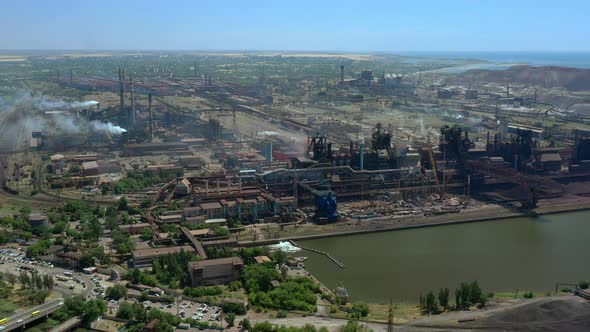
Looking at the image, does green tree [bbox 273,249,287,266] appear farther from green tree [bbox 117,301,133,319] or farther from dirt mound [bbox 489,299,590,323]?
dirt mound [bbox 489,299,590,323]

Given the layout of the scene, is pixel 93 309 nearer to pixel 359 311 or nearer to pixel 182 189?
pixel 359 311

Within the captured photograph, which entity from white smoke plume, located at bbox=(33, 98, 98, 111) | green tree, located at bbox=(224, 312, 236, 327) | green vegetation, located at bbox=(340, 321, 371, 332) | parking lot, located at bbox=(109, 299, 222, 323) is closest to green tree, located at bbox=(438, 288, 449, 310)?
green vegetation, located at bbox=(340, 321, 371, 332)

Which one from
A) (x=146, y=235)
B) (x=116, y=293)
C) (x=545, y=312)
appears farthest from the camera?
(x=146, y=235)

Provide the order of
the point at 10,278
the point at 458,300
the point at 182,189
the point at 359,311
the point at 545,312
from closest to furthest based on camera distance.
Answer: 1. the point at 545,312
2. the point at 359,311
3. the point at 458,300
4. the point at 10,278
5. the point at 182,189

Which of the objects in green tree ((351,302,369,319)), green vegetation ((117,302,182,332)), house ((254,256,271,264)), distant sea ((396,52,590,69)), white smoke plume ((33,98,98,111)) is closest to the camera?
green vegetation ((117,302,182,332))

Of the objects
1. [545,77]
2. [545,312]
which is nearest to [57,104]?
[545,312]
